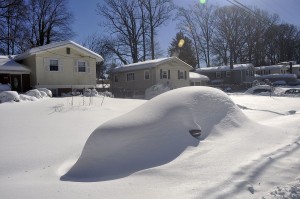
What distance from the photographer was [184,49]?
59.7 metres

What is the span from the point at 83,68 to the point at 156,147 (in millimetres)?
21515

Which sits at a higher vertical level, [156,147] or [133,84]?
[133,84]

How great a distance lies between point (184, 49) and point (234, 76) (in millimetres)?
13002

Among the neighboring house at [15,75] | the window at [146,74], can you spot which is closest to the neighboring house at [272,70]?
the window at [146,74]

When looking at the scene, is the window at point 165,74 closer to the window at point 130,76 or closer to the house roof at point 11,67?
the window at point 130,76

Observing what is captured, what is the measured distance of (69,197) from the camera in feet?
15.3

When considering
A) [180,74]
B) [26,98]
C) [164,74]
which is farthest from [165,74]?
[26,98]

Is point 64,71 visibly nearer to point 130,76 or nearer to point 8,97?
point 8,97

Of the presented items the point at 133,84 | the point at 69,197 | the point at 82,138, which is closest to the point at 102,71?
the point at 133,84

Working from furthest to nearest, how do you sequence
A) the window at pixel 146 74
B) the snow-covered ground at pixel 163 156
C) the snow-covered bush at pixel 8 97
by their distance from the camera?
the window at pixel 146 74
the snow-covered bush at pixel 8 97
the snow-covered ground at pixel 163 156

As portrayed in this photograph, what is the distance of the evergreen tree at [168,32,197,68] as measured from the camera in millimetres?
59172

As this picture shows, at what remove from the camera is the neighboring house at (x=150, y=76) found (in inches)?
1282

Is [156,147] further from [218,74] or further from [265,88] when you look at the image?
[218,74]

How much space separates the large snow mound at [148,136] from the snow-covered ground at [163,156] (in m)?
0.02
